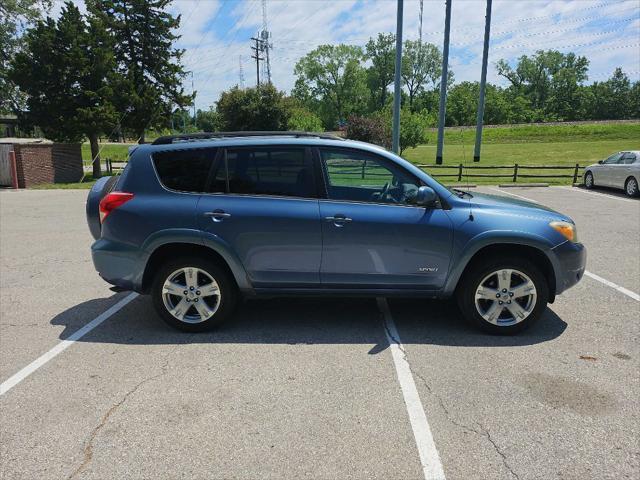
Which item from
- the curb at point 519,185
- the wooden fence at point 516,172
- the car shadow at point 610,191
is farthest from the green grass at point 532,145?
the car shadow at point 610,191

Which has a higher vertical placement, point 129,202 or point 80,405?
point 129,202

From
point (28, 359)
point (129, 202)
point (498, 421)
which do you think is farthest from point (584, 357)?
point (28, 359)

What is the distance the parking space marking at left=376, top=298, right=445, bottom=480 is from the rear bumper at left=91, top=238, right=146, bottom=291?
7.86 feet

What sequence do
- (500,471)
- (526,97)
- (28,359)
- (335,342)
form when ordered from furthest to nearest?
(526,97)
(335,342)
(28,359)
(500,471)

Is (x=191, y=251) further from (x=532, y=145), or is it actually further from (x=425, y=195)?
(x=532, y=145)

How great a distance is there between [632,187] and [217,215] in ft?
54.4

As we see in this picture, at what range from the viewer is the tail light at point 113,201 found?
435 centimetres

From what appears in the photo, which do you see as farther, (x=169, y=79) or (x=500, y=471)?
(x=169, y=79)

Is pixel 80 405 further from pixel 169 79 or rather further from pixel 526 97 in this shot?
pixel 526 97

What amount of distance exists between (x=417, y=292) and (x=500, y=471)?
1970 millimetres

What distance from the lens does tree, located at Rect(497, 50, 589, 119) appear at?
308ft

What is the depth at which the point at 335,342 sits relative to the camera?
4.21m

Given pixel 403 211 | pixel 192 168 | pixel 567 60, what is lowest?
pixel 403 211

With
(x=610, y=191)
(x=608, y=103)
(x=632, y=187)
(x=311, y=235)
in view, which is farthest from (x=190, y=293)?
(x=608, y=103)
